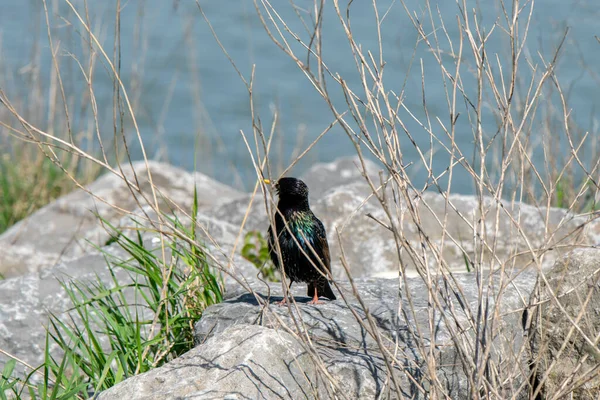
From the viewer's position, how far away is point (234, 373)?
2330mm

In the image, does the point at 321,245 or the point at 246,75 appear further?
the point at 246,75

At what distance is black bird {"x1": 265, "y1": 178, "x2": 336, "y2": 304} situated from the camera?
3332mm

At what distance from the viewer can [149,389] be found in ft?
7.74

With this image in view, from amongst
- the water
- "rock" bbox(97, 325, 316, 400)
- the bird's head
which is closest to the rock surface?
"rock" bbox(97, 325, 316, 400)

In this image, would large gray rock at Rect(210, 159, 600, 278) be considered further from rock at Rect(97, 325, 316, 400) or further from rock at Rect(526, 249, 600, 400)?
rock at Rect(97, 325, 316, 400)

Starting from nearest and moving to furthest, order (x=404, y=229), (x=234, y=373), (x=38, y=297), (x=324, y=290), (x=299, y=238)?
1. (x=234, y=373)
2. (x=299, y=238)
3. (x=324, y=290)
4. (x=38, y=297)
5. (x=404, y=229)

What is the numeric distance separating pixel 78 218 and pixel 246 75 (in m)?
4.53

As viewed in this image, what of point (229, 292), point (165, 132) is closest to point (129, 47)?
point (165, 132)

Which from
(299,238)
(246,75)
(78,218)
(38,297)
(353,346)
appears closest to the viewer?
(353,346)

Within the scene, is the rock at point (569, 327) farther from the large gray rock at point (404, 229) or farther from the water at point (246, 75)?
the water at point (246, 75)

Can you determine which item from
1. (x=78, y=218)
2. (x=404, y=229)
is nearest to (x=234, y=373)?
(x=404, y=229)

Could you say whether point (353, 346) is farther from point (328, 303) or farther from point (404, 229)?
point (404, 229)

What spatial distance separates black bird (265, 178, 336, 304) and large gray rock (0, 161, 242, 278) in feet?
5.21

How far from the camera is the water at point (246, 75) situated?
30.2 feet
